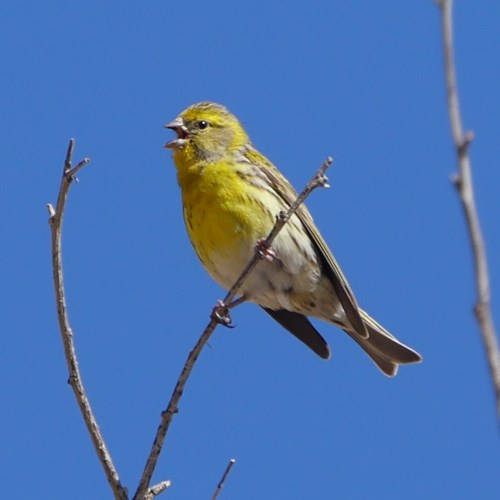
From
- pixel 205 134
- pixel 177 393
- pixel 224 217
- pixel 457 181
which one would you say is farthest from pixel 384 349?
pixel 457 181

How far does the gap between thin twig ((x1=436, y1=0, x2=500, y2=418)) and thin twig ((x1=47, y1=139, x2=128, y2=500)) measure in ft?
6.11

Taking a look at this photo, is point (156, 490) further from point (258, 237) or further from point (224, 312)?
point (258, 237)

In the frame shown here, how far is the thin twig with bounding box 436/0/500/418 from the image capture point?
55.9 inches

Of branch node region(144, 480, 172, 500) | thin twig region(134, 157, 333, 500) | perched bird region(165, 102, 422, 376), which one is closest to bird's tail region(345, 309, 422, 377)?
perched bird region(165, 102, 422, 376)

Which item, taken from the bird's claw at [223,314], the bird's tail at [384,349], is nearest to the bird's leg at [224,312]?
the bird's claw at [223,314]

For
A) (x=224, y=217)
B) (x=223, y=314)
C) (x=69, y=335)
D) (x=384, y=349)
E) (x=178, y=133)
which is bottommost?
(x=69, y=335)

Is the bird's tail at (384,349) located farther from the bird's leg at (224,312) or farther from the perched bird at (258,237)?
the bird's leg at (224,312)

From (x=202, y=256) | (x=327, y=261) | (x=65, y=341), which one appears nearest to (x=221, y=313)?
(x=202, y=256)

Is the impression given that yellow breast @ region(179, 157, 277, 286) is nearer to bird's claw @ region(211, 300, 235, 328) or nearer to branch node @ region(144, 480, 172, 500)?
bird's claw @ region(211, 300, 235, 328)

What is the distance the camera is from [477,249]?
1.41 meters

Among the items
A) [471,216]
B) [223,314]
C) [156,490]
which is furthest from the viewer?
[223,314]

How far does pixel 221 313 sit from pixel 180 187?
1.14 metres

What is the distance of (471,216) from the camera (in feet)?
4.67

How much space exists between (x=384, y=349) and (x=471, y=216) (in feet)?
17.1
